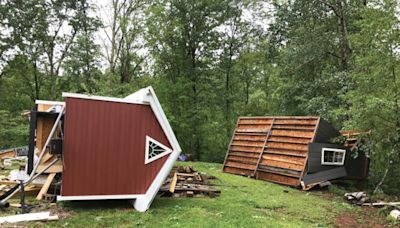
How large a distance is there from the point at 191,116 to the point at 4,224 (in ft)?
42.8

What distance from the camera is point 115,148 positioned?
622 cm

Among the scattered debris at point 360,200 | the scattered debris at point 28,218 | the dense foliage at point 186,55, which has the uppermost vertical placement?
the dense foliage at point 186,55

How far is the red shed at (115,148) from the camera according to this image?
5.89 meters

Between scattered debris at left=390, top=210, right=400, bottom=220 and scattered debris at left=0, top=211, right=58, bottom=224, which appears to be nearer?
scattered debris at left=0, top=211, right=58, bottom=224

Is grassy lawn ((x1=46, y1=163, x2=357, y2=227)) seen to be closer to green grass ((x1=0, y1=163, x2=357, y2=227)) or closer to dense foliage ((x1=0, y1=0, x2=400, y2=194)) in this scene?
green grass ((x1=0, y1=163, x2=357, y2=227))

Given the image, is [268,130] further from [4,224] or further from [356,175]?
[4,224]

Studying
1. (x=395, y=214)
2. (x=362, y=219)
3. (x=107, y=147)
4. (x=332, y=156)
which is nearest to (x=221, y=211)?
(x=107, y=147)

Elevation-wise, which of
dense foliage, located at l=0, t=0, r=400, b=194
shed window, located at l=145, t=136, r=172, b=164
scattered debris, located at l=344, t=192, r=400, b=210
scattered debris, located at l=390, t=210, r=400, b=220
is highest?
dense foliage, located at l=0, t=0, r=400, b=194

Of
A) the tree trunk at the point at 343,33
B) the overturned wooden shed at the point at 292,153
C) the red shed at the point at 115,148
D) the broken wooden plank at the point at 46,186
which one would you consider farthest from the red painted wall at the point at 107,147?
the tree trunk at the point at 343,33

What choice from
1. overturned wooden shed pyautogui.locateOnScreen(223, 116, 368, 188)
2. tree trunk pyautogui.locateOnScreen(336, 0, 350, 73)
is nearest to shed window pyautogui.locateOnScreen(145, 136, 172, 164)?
overturned wooden shed pyautogui.locateOnScreen(223, 116, 368, 188)

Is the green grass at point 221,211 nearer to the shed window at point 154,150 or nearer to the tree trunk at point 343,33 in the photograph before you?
the shed window at point 154,150

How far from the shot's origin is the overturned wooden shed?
31.8 ft

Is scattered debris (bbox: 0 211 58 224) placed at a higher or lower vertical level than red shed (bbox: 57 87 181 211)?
lower

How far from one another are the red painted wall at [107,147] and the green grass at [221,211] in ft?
1.72
